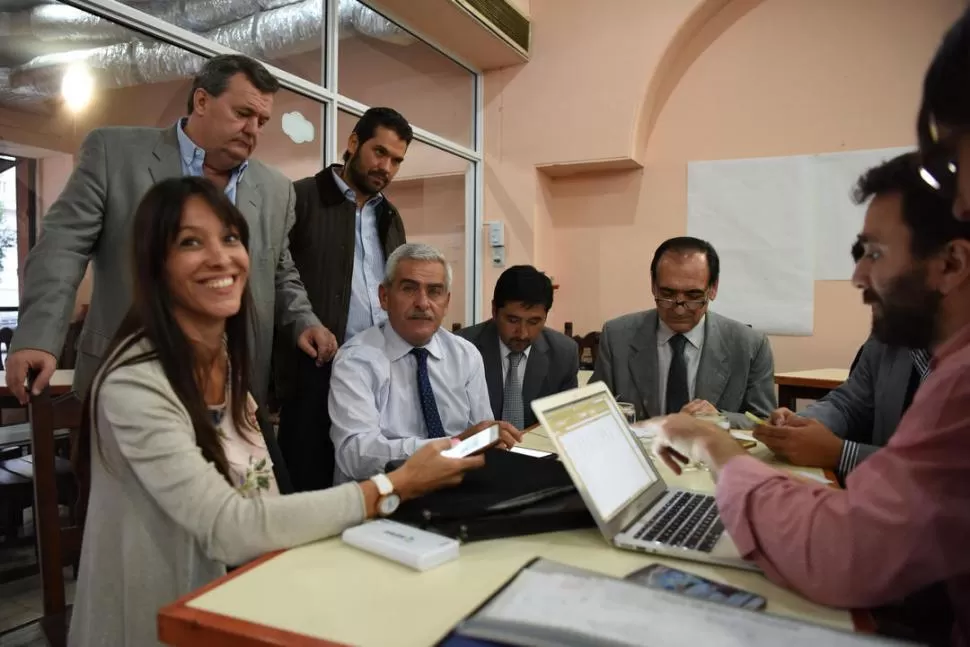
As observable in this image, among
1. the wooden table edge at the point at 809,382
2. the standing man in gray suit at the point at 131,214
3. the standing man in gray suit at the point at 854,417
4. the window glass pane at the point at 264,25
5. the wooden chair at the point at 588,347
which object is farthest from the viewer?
the wooden chair at the point at 588,347

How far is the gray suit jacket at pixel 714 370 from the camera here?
2213 millimetres

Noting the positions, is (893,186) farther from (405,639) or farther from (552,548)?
(405,639)

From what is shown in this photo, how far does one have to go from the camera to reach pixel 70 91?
235 centimetres

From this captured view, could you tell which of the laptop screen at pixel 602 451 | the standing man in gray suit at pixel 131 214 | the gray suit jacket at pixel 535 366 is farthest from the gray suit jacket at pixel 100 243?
the laptop screen at pixel 602 451

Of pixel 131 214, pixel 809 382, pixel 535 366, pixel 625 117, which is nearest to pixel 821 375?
pixel 809 382

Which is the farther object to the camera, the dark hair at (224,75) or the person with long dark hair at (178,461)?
the dark hair at (224,75)

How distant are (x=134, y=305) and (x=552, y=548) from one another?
831mm

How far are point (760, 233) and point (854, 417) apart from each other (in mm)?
2243

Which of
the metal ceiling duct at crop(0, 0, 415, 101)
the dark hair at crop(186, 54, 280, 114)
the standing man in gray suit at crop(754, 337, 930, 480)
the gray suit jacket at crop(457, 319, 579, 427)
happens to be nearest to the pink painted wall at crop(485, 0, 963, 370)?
the metal ceiling duct at crop(0, 0, 415, 101)

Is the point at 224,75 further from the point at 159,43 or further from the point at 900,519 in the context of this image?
the point at 900,519

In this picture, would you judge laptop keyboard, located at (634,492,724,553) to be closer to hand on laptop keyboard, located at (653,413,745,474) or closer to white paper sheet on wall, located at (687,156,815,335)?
hand on laptop keyboard, located at (653,413,745,474)

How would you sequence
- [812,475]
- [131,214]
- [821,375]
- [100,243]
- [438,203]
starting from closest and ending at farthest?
[812,475] < [131,214] < [100,243] < [821,375] < [438,203]

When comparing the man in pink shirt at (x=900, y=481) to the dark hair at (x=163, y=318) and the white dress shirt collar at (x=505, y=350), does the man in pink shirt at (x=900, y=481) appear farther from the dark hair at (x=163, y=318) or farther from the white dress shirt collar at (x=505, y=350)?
the white dress shirt collar at (x=505, y=350)

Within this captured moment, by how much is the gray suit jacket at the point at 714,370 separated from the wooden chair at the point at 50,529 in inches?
63.7
